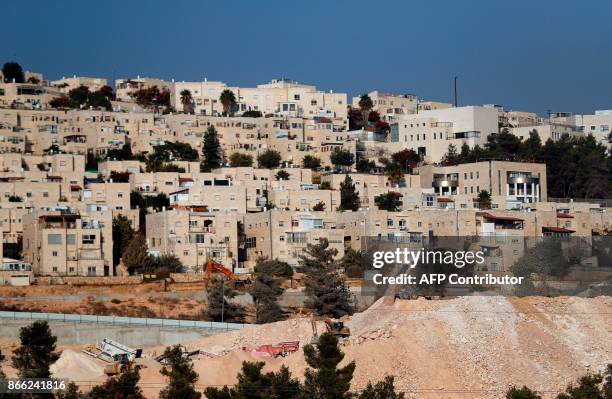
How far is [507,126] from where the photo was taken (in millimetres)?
116875

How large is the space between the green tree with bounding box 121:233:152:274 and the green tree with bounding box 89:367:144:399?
3065cm

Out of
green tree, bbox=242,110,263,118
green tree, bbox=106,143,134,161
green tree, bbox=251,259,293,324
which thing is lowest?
green tree, bbox=251,259,293,324

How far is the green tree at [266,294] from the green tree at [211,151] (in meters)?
25.5

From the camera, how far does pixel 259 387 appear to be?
42625 millimetres

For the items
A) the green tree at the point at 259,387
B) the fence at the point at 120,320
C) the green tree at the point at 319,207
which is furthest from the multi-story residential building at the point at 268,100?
the green tree at the point at 259,387

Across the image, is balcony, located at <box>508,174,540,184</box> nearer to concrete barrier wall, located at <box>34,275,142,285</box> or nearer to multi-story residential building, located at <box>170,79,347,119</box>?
multi-story residential building, located at <box>170,79,347,119</box>

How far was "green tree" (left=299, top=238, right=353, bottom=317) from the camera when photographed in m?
66.6

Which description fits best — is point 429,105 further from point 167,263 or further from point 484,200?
point 167,263

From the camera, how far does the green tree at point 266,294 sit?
66.2 m

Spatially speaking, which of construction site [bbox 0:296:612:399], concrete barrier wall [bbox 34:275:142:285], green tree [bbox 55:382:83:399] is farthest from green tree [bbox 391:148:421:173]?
green tree [bbox 55:382:83:399]

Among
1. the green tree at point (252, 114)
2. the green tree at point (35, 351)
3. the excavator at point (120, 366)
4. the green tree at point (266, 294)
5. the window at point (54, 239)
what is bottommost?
the excavator at point (120, 366)

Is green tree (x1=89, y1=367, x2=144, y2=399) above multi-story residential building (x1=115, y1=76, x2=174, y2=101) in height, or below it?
below

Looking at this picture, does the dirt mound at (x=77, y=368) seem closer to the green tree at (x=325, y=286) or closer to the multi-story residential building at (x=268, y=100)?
the green tree at (x=325, y=286)

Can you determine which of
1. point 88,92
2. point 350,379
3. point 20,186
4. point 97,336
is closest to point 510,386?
point 350,379
